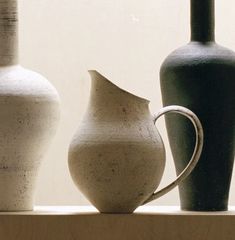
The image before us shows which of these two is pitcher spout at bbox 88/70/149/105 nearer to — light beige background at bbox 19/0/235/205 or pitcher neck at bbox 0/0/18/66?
pitcher neck at bbox 0/0/18/66

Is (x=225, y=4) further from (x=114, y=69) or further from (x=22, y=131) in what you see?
(x=22, y=131)

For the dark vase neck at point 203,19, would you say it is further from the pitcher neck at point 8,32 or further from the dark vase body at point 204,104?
the pitcher neck at point 8,32

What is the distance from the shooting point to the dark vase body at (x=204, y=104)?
0.93m

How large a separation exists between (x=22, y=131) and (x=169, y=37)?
596 millimetres

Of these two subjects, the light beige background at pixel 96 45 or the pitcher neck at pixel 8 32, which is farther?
the light beige background at pixel 96 45

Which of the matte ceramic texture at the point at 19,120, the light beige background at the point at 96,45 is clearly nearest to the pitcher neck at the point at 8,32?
the matte ceramic texture at the point at 19,120

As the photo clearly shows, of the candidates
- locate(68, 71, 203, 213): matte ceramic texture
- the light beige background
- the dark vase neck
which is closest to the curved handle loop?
locate(68, 71, 203, 213): matte ceramic texture

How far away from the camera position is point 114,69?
4.81 feet

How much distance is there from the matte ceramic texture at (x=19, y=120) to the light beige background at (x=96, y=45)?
0.49 metres

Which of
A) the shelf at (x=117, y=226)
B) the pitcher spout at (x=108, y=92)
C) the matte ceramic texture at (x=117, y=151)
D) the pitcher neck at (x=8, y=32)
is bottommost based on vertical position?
the shelf at (x=117, y=226)

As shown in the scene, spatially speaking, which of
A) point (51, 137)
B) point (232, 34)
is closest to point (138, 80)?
point (232, 34)

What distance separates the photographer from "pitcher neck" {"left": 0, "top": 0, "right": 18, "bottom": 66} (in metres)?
0.96

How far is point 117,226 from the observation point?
2.91 feet

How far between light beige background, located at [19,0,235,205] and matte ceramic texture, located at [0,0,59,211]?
1.62ft
